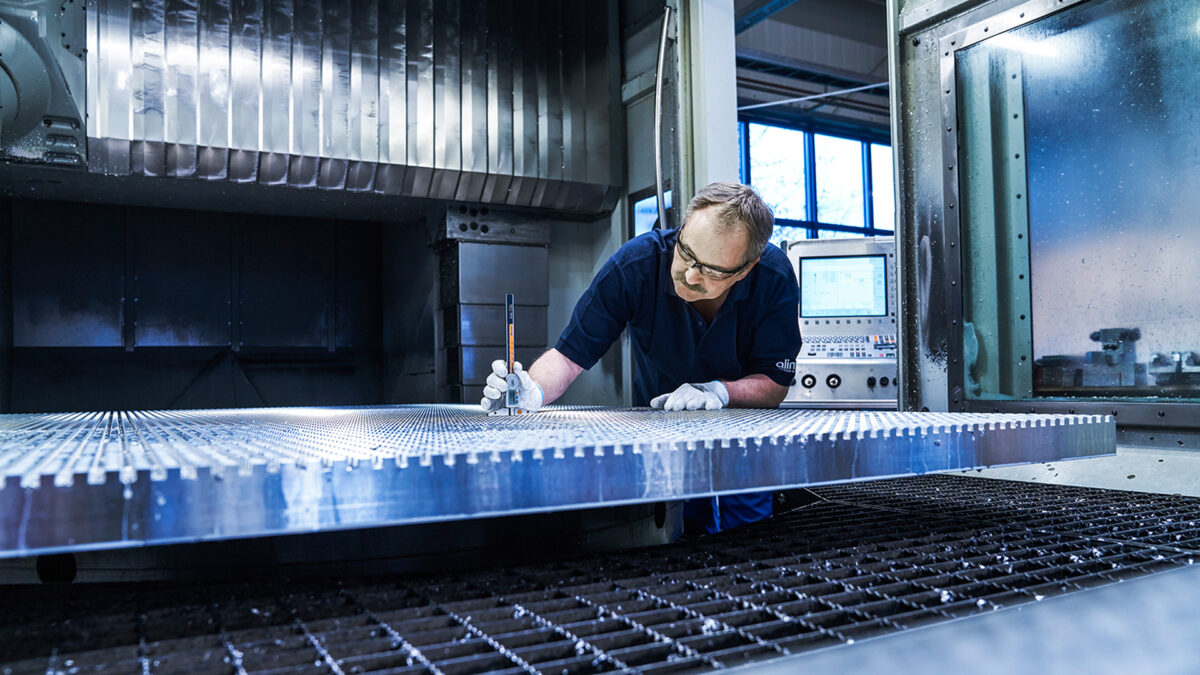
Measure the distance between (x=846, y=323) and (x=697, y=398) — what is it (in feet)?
6.26

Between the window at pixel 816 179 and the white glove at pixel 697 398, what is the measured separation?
540 centimetres

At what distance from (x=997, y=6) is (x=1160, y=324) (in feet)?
2.79

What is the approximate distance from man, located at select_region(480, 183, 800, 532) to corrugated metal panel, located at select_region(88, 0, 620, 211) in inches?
66.2

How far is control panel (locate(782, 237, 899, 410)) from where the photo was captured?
3.34 meters

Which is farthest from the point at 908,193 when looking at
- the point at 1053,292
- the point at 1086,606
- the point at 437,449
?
the point at 437,449

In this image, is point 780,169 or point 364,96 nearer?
point 364,96

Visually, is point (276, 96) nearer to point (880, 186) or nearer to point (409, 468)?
point (409, 468)

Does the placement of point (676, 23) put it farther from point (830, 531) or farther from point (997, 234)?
point (830, 531)

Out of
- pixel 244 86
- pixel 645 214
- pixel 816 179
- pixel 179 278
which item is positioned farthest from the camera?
pixel 816 179

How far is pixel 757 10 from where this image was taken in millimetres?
4746

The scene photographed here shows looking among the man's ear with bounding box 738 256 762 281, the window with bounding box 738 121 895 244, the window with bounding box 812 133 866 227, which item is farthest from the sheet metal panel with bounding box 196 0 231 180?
the window with bounding box 812 133 866 227

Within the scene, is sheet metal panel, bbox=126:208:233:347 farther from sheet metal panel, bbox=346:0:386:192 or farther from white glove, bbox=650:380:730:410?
white glove, bbox=650:380:730:410

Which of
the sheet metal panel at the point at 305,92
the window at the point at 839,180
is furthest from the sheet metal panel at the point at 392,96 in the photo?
the window at the point at 839,180

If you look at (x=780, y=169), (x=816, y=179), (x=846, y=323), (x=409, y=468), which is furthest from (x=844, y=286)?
(x=816, y=179)
